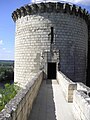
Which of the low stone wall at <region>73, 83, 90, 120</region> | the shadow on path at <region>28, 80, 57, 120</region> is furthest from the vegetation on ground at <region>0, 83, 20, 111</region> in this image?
the low stone wall at <region>73, 83, 90, 120</region>

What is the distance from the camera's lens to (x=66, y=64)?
16219 mm

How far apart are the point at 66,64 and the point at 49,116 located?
10421mm

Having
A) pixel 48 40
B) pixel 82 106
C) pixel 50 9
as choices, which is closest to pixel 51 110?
pixel 82 106

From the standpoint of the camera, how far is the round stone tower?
1595 centimetres

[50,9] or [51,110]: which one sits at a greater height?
[50,9]

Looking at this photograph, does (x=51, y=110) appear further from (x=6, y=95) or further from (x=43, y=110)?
(x=6, y=95)

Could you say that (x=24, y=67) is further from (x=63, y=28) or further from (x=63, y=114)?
(x=63, y=114)

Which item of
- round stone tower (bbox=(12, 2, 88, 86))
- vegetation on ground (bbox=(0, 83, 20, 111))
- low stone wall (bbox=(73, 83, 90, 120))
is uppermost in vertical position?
round stone tower (bbox=(12, 2, 88, 86))

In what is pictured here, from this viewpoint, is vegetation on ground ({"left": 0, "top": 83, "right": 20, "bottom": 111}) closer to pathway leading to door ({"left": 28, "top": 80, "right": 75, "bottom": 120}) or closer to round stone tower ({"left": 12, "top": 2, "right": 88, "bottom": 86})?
pathway leading to door ({"left": 28, "top": 80, "right": 75, "bottom": 120})

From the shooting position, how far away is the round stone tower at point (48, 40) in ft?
52.3

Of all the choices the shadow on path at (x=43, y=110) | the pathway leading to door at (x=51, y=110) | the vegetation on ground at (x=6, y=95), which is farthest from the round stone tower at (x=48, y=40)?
the shadow on path at (x=43, y=110)

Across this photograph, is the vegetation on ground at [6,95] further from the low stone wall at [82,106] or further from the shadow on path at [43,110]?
the low stone wall at [82,106]

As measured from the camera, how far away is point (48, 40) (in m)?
15.9

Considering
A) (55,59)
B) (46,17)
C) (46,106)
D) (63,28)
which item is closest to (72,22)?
(63,28)
